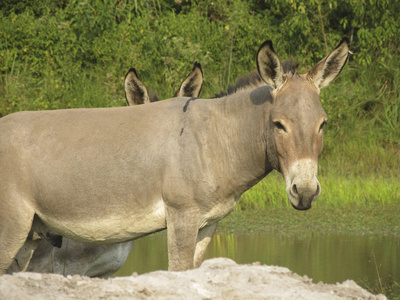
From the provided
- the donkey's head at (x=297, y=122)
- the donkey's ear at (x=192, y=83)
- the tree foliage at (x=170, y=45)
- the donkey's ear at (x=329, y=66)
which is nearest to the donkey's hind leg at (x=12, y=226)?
the donkey's head at (x=297, y=122)

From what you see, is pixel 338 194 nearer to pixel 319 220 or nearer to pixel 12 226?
pixel 319 220

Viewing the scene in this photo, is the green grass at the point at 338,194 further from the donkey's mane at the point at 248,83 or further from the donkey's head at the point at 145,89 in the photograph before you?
the donkey's mane at the point at 248,83

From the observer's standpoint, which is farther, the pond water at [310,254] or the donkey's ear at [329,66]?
the pond water at [310,254]

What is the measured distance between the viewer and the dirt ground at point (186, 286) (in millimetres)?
3348

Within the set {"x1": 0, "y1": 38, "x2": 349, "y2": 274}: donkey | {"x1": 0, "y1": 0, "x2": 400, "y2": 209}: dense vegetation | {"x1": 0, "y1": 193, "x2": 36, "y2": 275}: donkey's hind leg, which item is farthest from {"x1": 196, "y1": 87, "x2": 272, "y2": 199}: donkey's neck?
{"x1": 0, "y1": 0, "x2": 400, "y2": 209}: dense vegetation

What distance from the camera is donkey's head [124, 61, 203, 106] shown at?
750 centimetres

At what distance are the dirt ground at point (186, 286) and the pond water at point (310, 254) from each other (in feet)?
11.7

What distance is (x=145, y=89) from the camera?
7.75 meters

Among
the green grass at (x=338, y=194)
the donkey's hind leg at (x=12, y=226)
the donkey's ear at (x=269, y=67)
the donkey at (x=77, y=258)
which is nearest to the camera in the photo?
the donkey's ear at (x=269, y=67)

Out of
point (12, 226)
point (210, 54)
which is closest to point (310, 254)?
point (12, 226)

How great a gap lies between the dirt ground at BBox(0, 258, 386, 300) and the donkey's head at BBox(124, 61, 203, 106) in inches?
156

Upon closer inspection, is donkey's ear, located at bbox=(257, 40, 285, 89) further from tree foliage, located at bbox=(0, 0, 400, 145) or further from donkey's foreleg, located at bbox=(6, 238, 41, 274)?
tree foliage, located at bbox=(0, 0, 400, 145)

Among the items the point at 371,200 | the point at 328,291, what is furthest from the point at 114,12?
the point at 328,291

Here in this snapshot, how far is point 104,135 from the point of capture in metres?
5.04
